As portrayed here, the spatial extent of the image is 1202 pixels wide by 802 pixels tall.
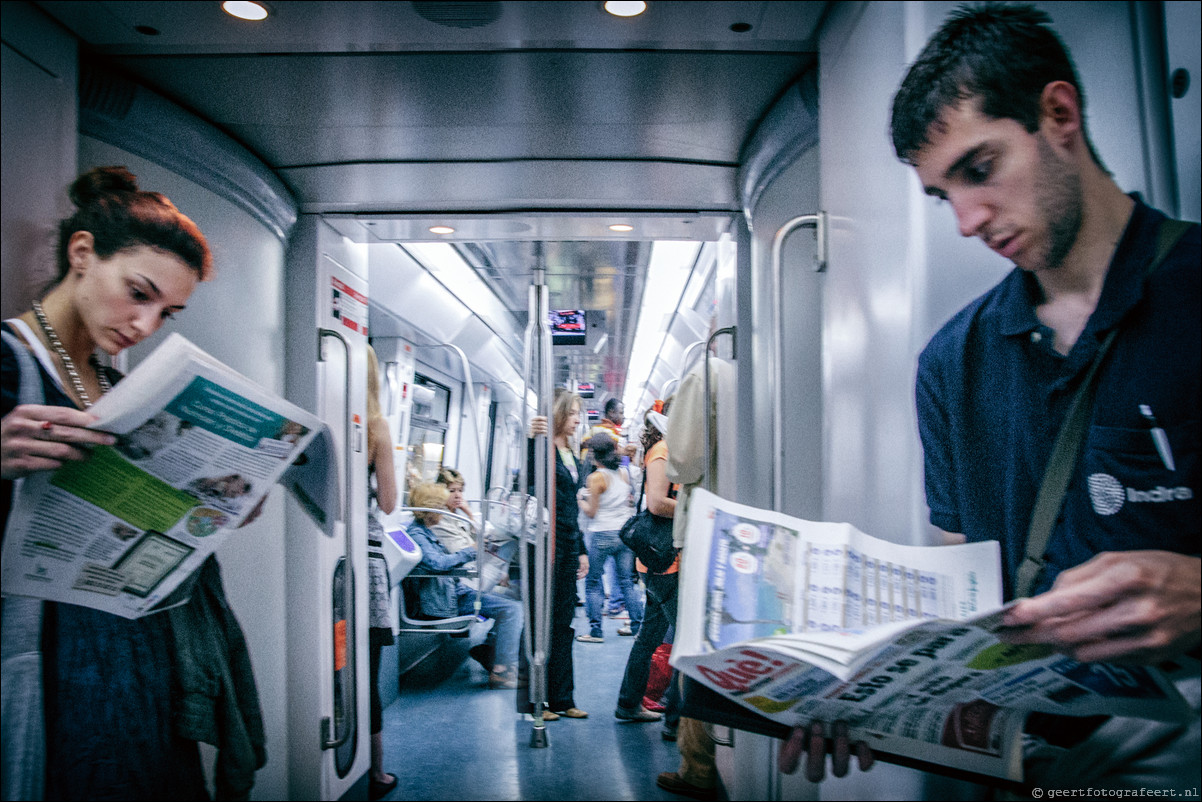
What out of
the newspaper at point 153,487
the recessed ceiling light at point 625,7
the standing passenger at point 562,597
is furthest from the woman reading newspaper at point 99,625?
the standing passenger at point 562,597

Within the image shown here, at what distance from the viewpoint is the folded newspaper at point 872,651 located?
37.8 inches

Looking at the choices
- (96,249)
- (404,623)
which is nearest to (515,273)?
(404,623)

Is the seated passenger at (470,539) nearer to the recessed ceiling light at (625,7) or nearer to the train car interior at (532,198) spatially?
the train car interior at (532,198)

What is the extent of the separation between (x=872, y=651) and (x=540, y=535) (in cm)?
311

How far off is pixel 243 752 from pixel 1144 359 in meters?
2.04

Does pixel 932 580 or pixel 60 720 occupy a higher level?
pixel 932 580

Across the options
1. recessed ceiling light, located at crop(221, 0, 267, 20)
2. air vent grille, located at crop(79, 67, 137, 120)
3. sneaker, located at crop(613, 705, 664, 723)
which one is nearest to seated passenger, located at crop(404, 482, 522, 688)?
sneaker, located at crop(613, 705, 664, 723)

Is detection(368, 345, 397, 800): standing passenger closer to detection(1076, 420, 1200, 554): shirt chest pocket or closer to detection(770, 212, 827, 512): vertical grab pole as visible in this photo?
detection(770, 212, 827, 512): vertical grab pole

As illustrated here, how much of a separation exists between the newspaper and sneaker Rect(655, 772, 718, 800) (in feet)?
8.07

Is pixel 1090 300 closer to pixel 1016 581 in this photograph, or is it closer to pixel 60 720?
pixel 1016 581

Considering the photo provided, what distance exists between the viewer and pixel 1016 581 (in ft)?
3.80

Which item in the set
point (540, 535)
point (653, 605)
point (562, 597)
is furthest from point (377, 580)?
point (653, 605)

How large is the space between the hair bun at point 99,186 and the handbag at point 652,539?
9.06 ft

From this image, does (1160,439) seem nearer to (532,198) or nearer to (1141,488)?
(1141,488)
